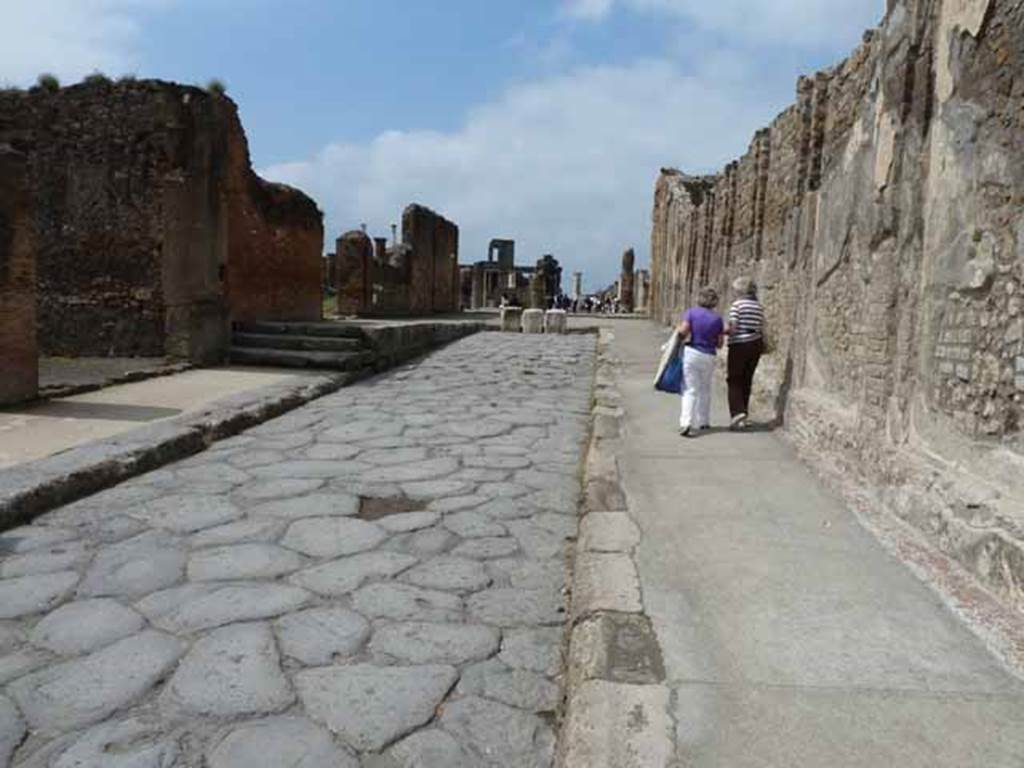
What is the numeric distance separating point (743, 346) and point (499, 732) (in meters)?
4.50

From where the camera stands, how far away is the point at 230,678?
233 cm

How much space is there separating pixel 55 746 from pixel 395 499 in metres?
2.36

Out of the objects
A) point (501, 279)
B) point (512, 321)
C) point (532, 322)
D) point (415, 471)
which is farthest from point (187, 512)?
point (501, 279)

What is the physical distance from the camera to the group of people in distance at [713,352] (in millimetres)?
5922

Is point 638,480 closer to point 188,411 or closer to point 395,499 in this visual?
point 395,499

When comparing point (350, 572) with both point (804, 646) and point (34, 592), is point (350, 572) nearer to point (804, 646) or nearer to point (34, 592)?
point (34, 592)

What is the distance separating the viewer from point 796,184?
670 cm

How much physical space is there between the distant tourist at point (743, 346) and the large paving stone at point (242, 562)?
3.91 metres

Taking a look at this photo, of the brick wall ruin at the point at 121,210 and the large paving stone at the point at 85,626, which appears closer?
the large paving stone at the point at 85,626

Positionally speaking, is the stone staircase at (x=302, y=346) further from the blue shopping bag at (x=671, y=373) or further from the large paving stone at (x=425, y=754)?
the large paving stone at (x=425, y=754)

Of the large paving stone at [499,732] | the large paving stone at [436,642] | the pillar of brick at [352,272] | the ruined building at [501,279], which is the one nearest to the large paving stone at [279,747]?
the large paving stone at [499,732]

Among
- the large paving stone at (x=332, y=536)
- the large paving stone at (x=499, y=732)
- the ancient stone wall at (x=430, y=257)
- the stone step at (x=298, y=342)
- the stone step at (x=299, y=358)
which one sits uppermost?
the ancient stone wall at (x=430, y=257)

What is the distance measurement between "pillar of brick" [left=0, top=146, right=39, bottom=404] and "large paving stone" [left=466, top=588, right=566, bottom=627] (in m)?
4.86

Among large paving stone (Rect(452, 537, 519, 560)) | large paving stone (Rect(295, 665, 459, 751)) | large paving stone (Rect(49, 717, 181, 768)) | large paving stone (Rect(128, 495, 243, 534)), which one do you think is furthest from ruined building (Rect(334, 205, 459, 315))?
large paving stone (Rect(49, 717, 181, 768))
